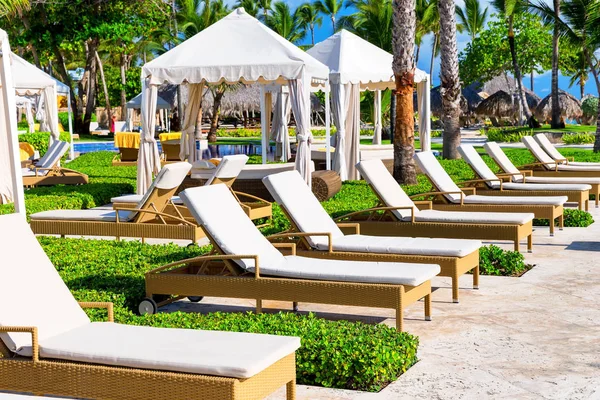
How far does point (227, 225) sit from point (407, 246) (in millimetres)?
1500

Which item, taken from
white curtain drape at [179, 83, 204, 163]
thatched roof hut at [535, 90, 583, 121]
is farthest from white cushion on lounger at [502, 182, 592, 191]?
thatched roof hut at [535, 90, 583, 121]

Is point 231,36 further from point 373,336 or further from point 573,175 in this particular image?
point 373,336

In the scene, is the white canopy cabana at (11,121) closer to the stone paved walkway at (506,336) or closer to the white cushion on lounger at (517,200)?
the stone paved walkway at (506,336)

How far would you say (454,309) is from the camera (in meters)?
6.94

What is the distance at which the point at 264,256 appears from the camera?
270 inches

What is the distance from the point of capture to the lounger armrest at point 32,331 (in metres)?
4.46

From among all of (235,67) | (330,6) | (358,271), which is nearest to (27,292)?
(358,271)

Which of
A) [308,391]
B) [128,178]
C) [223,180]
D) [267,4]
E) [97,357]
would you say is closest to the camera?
[97,357]

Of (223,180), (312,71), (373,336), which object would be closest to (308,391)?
(373,336)

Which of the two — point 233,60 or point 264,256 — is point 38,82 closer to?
point 233,60

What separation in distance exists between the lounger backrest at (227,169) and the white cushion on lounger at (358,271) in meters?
3.88

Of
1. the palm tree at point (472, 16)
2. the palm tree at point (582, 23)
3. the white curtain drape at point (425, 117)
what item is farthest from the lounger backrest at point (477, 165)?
the palm tree at point (472, 16)

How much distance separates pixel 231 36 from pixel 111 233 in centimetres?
561

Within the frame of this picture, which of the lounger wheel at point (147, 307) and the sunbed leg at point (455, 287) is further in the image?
the sunbed leg at point (455, 287)
